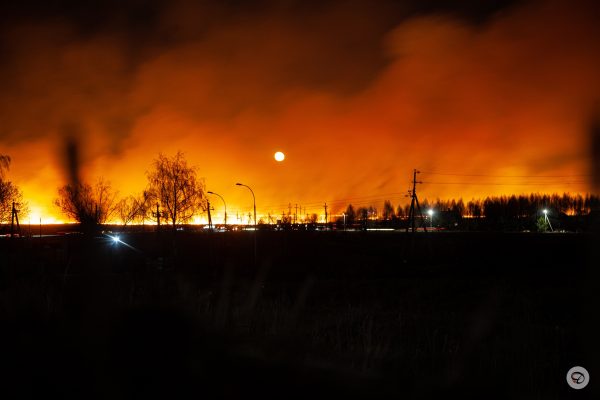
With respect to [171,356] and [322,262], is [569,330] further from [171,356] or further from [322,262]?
[322,262]

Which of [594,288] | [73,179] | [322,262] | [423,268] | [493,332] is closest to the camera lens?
[73,179]

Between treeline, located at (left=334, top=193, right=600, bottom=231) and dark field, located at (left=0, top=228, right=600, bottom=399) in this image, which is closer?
dark field, located at (left=0, top=228, right=600, bottom=399)

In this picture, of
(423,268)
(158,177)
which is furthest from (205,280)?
(158,177)

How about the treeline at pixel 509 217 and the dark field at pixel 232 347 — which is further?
the treeline at pixel 509 217

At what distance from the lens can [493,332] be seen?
1216 cm

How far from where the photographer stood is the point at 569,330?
41.9ft

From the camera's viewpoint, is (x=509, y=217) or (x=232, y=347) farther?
(x=509, y=217)

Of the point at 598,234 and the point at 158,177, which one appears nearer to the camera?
the point at 598,234

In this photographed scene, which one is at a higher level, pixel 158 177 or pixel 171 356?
pixel 158 177

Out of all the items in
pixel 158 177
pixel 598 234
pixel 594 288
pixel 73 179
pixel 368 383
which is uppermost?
pixel 158 177

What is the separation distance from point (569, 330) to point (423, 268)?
1955 centimetres

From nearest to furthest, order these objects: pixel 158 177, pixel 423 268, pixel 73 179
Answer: pixel 73 179 < pixel 423 268 < pixel 158 177

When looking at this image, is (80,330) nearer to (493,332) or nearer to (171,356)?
(171,356)

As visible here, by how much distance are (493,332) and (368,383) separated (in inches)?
427
